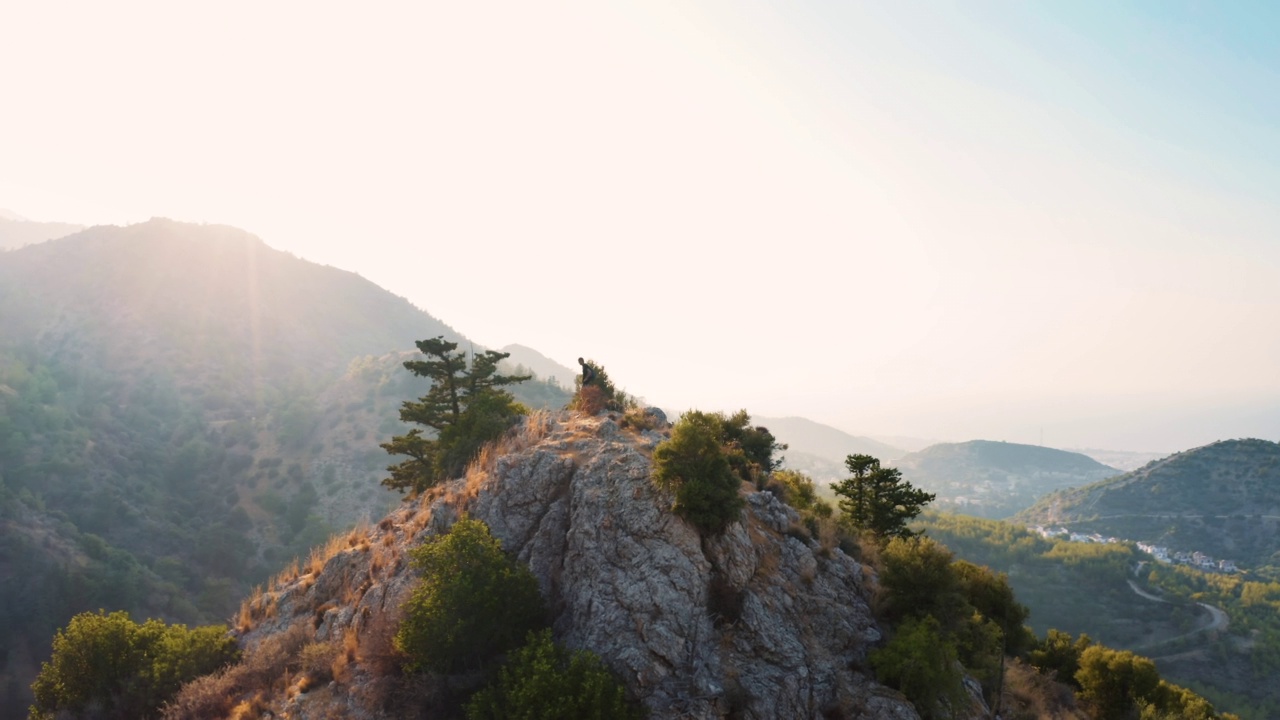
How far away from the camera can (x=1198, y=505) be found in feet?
486

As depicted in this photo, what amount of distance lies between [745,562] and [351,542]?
15.7m

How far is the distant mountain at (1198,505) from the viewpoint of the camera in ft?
435

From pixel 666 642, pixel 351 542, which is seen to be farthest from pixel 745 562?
pixel 351 542

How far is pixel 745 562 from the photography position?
48.3 ft

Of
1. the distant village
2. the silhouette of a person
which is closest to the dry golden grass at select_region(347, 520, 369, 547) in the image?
the silhouette of a person

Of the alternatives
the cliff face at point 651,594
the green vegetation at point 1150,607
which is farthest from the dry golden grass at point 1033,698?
the green vegetation at point 1150,607

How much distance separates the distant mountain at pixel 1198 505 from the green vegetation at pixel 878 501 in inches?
6314

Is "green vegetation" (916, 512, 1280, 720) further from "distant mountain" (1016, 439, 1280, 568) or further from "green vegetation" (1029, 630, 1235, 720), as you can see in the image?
"green vegetation" (1029, 630, 1235, 720)

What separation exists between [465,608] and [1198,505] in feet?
664

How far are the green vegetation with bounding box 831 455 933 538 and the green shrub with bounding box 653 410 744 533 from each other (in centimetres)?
888

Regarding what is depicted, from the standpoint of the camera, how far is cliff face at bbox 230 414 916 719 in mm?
12734

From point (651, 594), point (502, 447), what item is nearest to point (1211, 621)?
point (651, 594)

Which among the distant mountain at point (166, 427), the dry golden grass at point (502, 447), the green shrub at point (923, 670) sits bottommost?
the distant mountain at point (166, 427)

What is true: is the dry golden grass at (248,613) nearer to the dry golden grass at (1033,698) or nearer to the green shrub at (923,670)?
the green shrub at (923,670)
